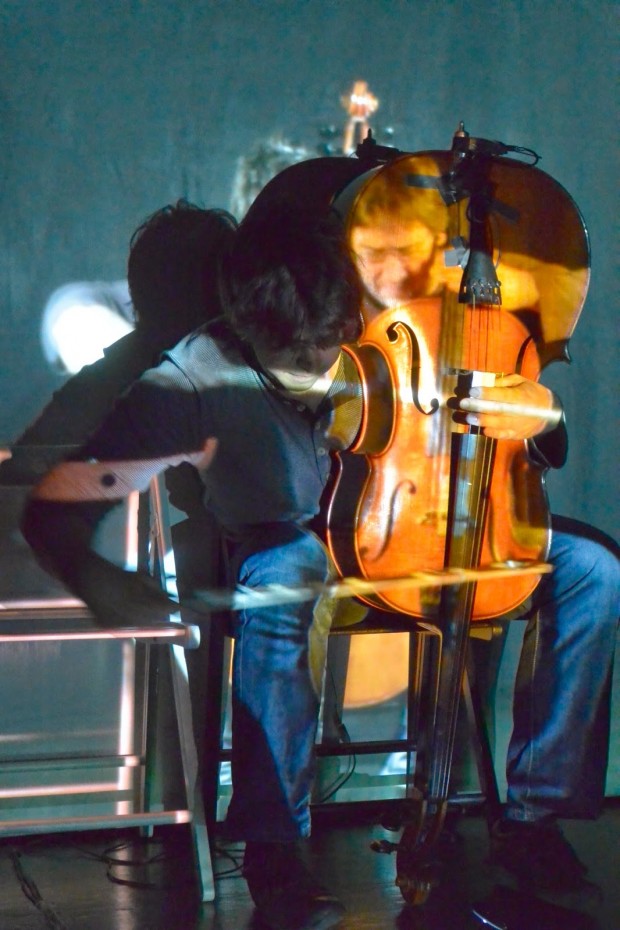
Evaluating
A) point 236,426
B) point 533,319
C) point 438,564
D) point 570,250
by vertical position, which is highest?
point 570,250

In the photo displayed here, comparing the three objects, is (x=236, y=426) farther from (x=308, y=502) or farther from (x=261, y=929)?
(x=261, y=929)

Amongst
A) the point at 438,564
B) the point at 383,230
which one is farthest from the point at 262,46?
the point at 438,564

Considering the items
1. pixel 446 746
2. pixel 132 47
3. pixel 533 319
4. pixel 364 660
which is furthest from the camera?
pixel 364 660

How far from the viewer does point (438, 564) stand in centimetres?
137

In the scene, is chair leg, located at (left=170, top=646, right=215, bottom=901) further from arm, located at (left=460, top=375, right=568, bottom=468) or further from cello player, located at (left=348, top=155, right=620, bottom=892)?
arm, located at (left=460, top=375, right=568, bottom=468)

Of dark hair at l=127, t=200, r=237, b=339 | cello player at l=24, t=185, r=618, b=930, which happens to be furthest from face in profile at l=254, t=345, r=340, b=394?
dark hair at l=127, t=200, r=237, b=339

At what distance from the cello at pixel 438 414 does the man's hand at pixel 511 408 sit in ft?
0.05

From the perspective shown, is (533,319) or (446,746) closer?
(446,746)

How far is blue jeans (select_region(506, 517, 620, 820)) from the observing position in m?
1.51

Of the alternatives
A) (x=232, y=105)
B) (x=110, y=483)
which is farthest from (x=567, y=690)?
(x=232, y=105)

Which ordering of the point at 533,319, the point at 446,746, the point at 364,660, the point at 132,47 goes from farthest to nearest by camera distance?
the point at 364,660 < the point at 132,47 < the point at 533,319 < the point at 446,746

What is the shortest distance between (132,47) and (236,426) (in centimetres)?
75

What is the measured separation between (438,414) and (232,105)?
2.59 feet

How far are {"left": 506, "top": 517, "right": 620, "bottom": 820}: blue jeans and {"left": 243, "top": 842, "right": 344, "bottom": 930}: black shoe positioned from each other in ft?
1.22
